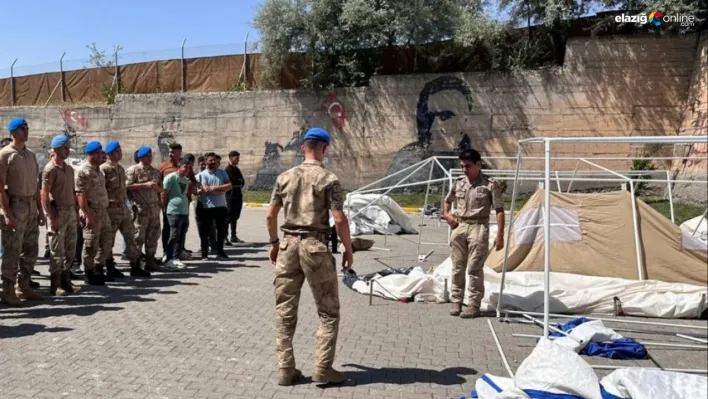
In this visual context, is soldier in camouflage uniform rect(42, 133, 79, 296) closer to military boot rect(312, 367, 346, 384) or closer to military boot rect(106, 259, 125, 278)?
military boot rect(106, 259, 125, 278)

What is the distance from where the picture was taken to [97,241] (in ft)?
25.0

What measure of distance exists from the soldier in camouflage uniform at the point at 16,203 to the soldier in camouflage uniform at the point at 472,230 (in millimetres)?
4847

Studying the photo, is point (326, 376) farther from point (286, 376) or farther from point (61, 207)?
point (61, 207)

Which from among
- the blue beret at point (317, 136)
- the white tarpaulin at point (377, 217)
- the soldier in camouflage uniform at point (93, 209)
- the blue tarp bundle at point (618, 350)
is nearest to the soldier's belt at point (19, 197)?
the soldier in camouflage uniform at point (93, 209)

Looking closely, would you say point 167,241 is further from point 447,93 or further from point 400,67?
point 400,67

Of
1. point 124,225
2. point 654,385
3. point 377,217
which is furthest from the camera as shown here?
point 377,217

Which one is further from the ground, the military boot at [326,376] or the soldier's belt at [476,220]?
the soldier's belt at [476,220]

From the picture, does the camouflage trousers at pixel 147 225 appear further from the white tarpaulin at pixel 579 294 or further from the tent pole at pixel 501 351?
the tent pole at pixel 501 351

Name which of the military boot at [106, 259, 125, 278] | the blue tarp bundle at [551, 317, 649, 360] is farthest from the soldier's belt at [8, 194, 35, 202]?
the blue tarp bundle at [551, 317, 649, 360]

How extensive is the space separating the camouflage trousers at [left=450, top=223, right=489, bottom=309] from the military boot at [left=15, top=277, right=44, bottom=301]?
4943 mm

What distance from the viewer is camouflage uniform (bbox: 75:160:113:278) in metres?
7.40

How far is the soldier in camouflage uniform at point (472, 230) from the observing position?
6.60m

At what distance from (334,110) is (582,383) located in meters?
19.4

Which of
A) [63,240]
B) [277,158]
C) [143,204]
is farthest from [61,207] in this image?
[277,158]
